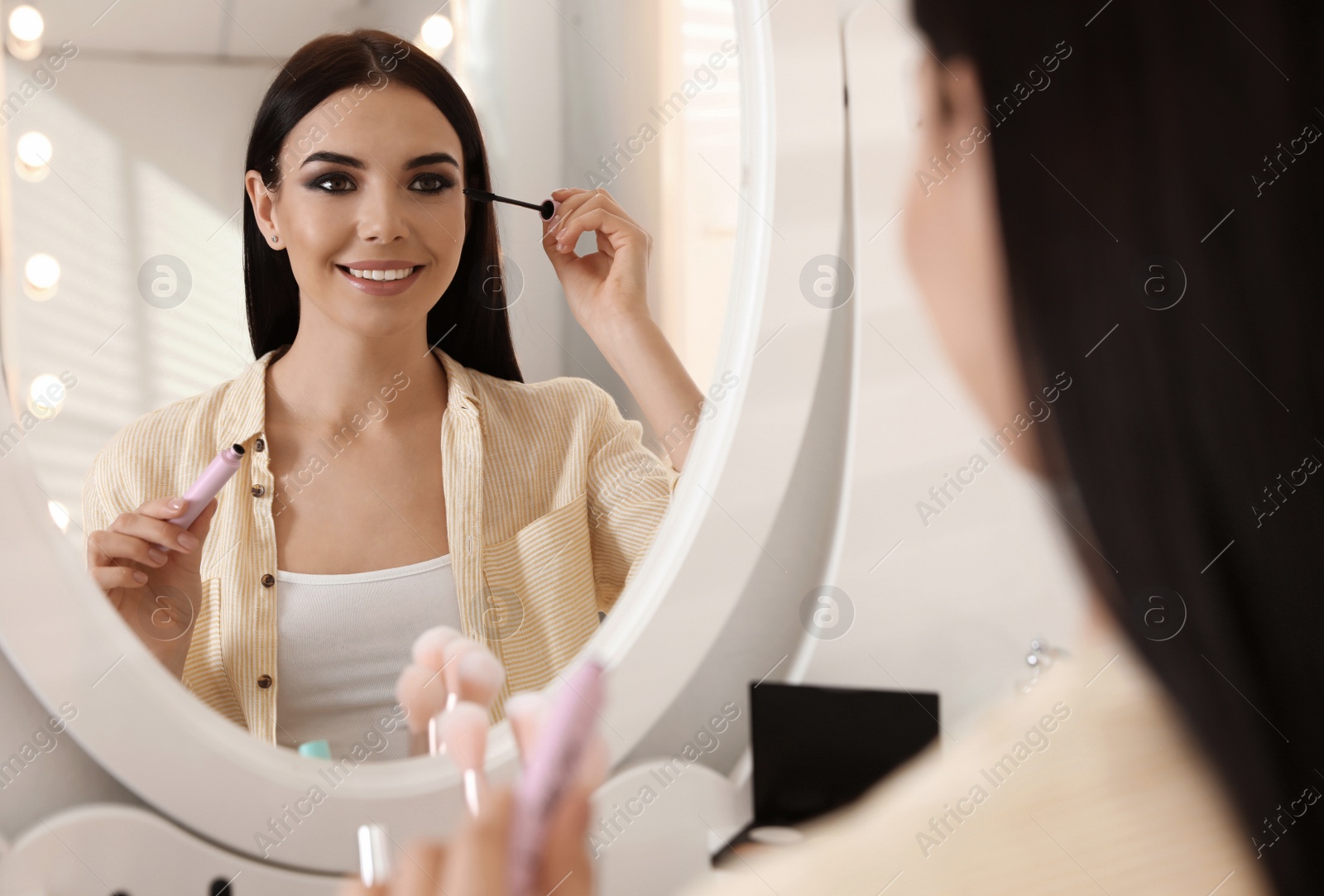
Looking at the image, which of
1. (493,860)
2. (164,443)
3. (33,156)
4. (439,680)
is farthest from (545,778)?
(33,156)

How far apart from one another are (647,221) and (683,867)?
0.37 m

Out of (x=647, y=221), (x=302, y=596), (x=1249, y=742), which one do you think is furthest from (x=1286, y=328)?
(x=302, y=596)

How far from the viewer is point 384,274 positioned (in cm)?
49

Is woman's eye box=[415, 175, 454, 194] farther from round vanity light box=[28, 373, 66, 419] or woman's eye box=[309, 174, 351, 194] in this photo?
round vanity light box=[28, 373, 66, 419]

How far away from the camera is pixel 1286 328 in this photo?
41cm

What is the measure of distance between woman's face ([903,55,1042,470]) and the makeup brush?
0.71ft

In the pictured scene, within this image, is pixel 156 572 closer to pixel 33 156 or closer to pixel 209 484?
pixel 209 484

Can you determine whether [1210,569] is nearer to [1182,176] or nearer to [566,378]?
[1182,176]

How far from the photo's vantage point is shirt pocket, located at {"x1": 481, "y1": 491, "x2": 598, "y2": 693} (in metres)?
0.51

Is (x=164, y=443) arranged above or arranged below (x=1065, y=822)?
above

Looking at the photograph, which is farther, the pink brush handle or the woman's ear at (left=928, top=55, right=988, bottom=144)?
the woman's ear at (left=928, top=55, right=988, bottom=144)

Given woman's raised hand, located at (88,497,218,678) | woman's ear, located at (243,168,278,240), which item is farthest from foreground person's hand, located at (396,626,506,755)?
woman's ear, located at (243,168,278,240)

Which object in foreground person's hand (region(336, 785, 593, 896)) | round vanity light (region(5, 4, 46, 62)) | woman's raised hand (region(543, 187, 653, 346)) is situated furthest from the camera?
woman's raised hand (region(543, 187, 653, 346))

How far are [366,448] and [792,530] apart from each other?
0.26 m
